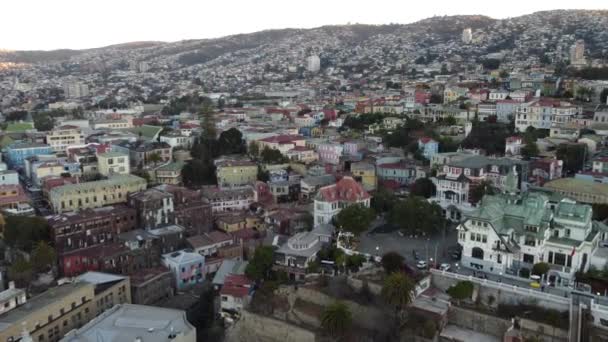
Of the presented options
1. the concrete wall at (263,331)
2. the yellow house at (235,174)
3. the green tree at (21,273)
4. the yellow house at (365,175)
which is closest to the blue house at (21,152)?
the yellow house at (235,174)

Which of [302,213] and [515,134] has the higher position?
[515,134]

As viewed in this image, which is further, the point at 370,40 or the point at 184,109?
the point at 370,40

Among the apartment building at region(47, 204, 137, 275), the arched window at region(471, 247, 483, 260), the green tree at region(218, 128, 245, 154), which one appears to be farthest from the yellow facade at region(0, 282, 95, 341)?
the green tree at region(218, 128, 245, 154)

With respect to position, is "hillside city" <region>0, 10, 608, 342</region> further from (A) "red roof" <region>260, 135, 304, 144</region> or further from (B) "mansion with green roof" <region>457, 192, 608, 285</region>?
(A) "red roof" <region>260, 135, 304, 144</region>

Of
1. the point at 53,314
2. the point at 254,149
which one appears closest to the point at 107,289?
the point at 53,314

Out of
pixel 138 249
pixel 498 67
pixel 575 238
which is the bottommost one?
pixel 138 249

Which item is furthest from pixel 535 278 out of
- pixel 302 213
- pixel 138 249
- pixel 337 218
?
pixel 138 249

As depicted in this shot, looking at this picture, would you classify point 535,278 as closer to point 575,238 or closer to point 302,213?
point 575,238

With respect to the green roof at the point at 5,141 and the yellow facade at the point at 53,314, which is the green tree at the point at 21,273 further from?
the green roof at the point at 5,141
